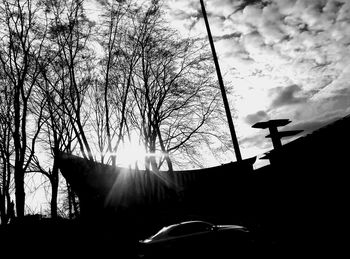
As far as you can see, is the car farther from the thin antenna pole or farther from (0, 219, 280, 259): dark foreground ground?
(0, 219, 280, 259): dark foreground ground

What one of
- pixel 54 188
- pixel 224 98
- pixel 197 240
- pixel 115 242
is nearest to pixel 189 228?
pixel 197 240

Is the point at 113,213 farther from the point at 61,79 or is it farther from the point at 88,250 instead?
the point at 61,79

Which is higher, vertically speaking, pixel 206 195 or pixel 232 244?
pixel 206 195

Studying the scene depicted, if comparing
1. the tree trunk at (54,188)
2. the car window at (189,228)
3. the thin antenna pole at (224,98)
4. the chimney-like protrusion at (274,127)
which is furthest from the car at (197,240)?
the tree trunk at (54,188)

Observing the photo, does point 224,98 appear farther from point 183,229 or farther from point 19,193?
point 19,193

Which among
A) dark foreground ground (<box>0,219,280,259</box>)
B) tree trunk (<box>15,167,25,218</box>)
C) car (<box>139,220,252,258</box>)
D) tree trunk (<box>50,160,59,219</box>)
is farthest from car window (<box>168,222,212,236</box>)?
tree trunk (<box>50,160,59,219</box>)

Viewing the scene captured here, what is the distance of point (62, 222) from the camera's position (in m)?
18.2

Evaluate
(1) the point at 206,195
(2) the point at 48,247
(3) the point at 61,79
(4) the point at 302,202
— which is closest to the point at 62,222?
(2) the point at 48,247

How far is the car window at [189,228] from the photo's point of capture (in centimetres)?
1016

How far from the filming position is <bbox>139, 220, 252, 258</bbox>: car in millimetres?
9672

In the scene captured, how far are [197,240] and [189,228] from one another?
1.67 feet

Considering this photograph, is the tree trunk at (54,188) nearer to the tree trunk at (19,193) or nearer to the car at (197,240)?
the tree trunk at (19,193)

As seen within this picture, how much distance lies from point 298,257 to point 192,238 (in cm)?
355

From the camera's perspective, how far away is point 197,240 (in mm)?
10180
